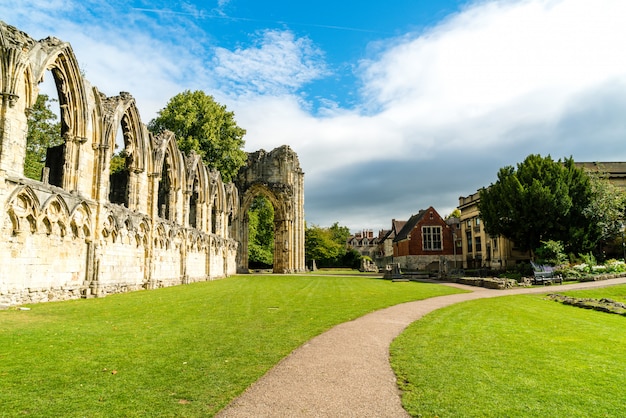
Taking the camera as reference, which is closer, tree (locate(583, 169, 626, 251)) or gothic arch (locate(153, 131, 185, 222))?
gothic arch (locate(153, 131, 185, 222))

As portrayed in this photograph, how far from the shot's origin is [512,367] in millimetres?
6066

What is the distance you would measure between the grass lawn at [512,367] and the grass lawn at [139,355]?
2150mm

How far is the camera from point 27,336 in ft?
24.6

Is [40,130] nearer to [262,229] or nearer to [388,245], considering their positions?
[262,229]

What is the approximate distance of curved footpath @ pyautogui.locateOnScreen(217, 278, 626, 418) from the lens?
4.41 m

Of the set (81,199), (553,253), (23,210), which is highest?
(81,199)

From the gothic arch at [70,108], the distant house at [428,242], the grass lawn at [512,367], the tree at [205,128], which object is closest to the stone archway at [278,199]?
the tree at [205,128]

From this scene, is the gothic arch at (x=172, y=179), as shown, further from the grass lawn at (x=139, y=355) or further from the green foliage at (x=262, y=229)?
the green foliage at (x=262, y=229)

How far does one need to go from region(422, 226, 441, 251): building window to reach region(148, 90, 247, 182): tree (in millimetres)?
25509

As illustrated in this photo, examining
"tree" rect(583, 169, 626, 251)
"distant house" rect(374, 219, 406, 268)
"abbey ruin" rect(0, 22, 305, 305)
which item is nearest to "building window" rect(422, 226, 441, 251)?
"distant house" rect(374, 219, 406, 268)

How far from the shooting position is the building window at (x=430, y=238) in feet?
178

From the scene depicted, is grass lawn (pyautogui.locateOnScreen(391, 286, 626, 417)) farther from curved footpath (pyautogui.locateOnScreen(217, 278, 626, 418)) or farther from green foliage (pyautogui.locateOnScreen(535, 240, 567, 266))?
green foliage (pyautogui.locateOnScreen(535, 240, 567, 266))

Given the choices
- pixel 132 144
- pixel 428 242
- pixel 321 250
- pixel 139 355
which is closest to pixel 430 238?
pixel 428 242

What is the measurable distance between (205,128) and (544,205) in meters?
31.4
